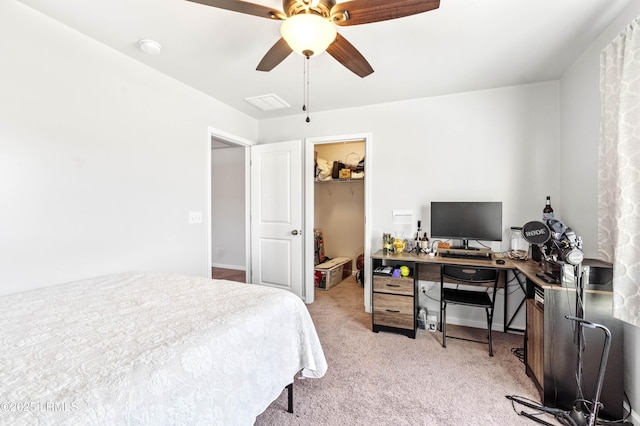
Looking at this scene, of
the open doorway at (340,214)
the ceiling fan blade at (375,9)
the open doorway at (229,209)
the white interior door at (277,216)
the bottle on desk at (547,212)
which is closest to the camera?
the ceiling fan blade at (375,9)

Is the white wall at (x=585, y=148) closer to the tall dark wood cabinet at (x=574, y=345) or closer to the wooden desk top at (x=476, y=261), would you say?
the tall dark wood cabinet at (x=574, y=345)

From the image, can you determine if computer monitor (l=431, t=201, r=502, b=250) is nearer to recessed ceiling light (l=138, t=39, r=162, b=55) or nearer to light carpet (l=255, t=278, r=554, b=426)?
light carpet (l=255, t=278, r=554, b=426)

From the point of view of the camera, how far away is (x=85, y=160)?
6.84 feet

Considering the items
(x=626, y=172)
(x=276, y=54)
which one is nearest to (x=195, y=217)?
(x=276, y=54)

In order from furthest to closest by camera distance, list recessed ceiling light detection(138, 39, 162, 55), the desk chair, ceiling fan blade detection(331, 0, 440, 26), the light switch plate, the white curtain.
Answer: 1. the light switch plate
2. the desk chair
3. recessed ceiling light detection(138, 39, 162, 55)
4. the white curtain
5. ceiling fan blade detection(331, 0, 440, 26)

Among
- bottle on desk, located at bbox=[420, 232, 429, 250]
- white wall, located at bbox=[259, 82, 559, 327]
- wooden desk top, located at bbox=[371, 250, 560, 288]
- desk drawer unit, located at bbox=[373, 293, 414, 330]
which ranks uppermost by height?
white wall, located at bbox=[259, 82, 559, 327]

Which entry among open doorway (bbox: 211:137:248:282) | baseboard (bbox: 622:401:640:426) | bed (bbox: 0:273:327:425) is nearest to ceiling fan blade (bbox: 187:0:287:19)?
bed (bbox: 0:273:327:425)

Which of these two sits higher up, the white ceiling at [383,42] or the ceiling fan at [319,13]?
the white ceiling at [383,42]

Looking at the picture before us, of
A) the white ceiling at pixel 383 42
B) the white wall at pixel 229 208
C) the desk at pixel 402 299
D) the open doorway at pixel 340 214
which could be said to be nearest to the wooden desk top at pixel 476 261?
the desk at pixel 402 299

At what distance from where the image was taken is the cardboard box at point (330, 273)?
4.33m

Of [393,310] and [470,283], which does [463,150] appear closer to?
[470,283]

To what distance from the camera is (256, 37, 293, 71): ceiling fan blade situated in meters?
1.72

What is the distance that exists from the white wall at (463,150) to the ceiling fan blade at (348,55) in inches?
56.9

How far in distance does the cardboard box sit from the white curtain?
10.3 feet
